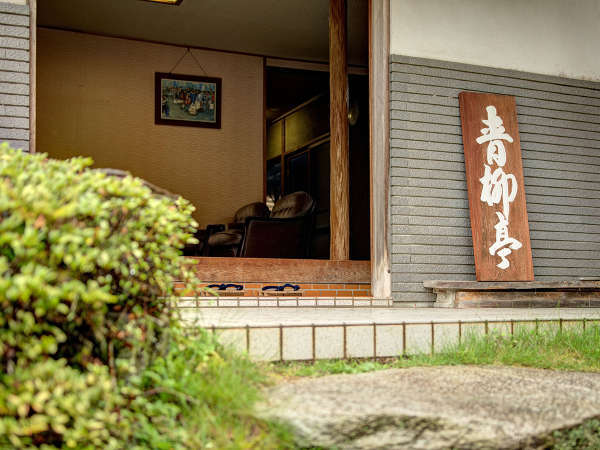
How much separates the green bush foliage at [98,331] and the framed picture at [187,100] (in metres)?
6.49

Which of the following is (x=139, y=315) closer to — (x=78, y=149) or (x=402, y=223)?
(x=402, y=223)

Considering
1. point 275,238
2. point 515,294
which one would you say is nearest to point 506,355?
point 515,294

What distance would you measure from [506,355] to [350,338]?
26.2 inches

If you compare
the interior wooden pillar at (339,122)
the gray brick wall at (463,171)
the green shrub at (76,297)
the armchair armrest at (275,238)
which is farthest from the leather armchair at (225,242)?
the green shrub at (76,297)

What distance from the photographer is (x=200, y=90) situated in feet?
27.7

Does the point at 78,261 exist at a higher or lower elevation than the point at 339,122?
lower

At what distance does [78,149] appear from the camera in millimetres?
8000

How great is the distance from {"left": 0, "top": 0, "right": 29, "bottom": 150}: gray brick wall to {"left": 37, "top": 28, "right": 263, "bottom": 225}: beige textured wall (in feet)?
14.9

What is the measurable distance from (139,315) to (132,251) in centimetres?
21

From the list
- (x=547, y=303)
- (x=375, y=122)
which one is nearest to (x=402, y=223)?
(x=375, y=122)

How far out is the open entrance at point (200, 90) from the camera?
723 centimetres

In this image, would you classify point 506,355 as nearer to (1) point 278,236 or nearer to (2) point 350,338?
(2) point 350,338

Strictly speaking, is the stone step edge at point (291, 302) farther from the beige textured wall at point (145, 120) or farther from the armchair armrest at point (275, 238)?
the beige textured wall at point (145, 120)

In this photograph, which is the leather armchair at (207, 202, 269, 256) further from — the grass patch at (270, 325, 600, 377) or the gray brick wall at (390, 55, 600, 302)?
the grass patch at (270, 325, 600, 377)
